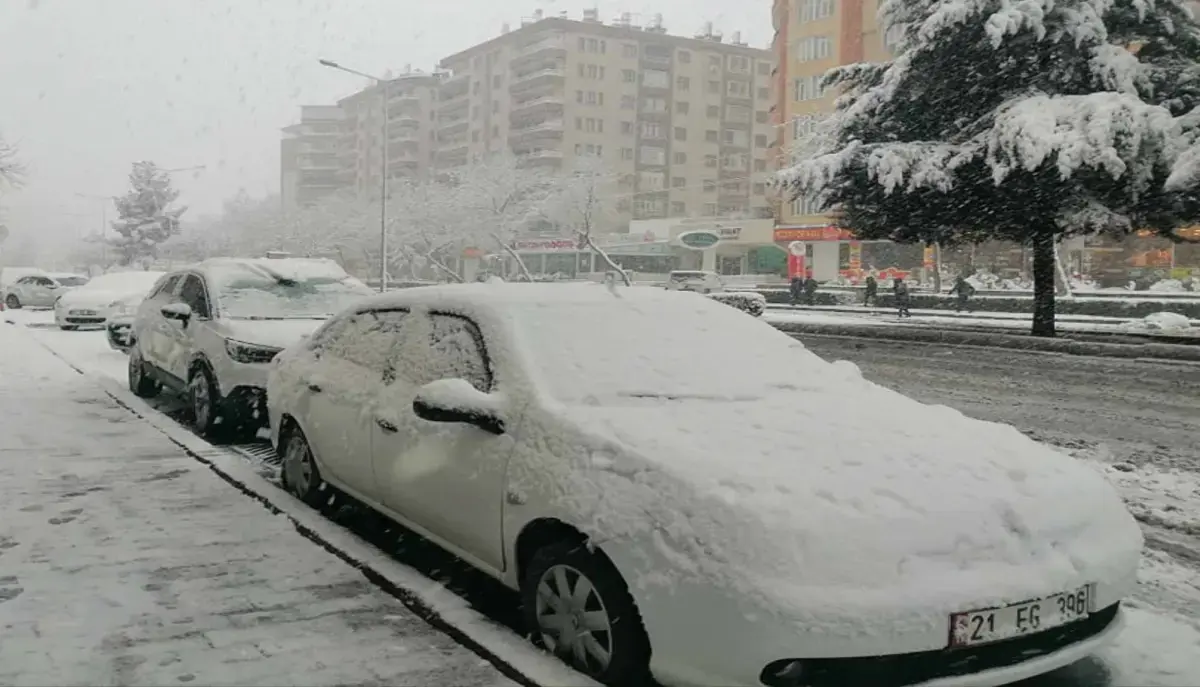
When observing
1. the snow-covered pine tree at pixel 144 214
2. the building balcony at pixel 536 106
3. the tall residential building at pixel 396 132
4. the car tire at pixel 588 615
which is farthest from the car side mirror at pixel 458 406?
the tall residential building at pixel 396 132

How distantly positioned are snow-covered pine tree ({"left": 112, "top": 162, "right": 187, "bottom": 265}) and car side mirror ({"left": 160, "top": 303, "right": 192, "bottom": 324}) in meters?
66.8

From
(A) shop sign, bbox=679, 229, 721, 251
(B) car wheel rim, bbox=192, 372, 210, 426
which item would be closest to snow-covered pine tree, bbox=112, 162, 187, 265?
(A) shop sign, bbox=679, 229, 721, 251

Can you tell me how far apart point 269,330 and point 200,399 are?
0.89 meters

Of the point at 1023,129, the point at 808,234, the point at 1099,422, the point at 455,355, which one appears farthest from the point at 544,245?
the point at 455,355

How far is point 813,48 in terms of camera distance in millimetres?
58438

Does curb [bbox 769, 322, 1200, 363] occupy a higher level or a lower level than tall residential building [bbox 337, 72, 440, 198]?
lower

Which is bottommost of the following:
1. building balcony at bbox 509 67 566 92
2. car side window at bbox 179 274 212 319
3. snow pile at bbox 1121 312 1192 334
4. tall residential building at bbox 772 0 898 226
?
snow pile at bbox 1121 312 1192 334

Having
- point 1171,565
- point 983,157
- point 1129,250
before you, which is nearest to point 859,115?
point 983,157

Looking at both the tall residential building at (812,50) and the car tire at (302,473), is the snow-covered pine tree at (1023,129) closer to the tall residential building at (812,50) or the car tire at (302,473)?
the car tire at (302,473)

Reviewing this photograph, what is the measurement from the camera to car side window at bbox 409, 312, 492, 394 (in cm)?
427

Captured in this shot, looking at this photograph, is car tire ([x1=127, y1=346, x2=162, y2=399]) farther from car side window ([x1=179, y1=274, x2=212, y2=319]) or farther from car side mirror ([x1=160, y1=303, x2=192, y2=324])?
car side mirror ([x1=160, y1=303, x2=192, y2=324])

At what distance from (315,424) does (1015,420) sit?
25.5 feet

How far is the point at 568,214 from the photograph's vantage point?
66.2 meters

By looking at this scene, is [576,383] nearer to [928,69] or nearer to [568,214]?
[928,69]
